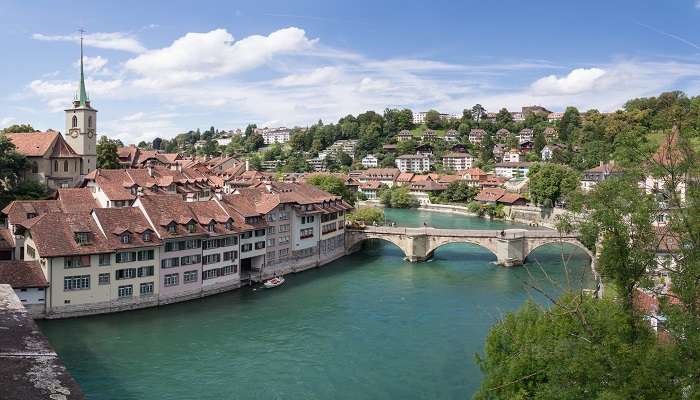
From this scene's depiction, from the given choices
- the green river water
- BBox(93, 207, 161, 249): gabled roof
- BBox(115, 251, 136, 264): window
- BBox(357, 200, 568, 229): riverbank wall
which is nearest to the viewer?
the green river water

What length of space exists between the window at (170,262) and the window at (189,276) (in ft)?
2.76

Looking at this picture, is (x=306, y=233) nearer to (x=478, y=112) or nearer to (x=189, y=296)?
(x=189, y=296)

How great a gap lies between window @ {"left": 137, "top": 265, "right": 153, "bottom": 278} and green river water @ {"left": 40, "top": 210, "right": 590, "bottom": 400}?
212 centimetres

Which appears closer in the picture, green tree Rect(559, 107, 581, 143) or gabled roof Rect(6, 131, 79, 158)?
gabled roof Rect(6, 131, 79, 158)

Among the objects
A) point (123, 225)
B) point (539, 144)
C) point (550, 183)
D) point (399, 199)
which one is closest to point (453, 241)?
point (123, 225)

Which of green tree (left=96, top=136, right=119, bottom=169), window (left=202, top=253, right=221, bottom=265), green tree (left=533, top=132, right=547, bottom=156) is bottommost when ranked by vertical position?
window (left=202, top=253, right=221, bottom=265)

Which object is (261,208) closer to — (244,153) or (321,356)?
(321,356)

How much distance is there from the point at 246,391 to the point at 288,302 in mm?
13646

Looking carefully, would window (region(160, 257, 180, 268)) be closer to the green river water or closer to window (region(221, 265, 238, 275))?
the green river water

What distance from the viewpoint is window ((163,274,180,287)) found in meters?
37.4

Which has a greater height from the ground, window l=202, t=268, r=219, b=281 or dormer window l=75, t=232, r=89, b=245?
dormer window l=75, t=232, r=89, b=245

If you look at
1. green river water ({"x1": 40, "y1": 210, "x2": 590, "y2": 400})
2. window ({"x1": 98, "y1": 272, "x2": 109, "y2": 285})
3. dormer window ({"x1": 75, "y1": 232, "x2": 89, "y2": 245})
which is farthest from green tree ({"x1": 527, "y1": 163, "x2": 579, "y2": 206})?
dormer window ({"x1": 75, "y1": 232, "x2": 89, "y2": 245})

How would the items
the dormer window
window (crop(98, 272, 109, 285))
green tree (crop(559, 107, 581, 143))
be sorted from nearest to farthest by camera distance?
the dormer window
window (crop(98, 272, 109, 285))
green tree (crop(559, 107, 581, 143))

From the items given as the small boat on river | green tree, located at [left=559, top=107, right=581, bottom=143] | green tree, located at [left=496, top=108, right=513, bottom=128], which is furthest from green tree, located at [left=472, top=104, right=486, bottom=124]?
the small boat on river
